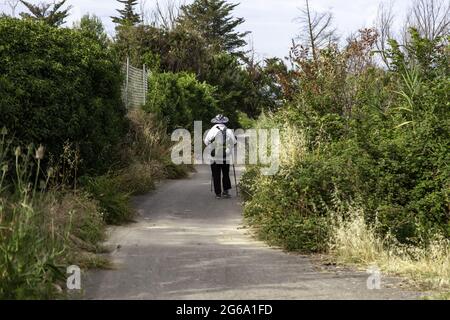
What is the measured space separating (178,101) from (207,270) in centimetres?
1366

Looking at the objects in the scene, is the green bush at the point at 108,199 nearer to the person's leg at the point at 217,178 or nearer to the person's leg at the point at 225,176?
the person's leg at the point at 217,178

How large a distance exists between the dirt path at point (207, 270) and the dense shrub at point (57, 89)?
1.51 m

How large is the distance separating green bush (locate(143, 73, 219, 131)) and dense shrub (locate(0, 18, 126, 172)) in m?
6.83

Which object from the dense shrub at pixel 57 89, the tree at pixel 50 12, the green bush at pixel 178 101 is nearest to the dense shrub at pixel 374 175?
the dense shrub at pixel 57 89

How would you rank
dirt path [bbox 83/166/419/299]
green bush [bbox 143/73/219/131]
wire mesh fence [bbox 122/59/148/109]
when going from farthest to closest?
green bush [bbox 143/73/219/131], wire mesh fence [bbox 122/59/148/109], dirt path [bbox 83/166/419/299]

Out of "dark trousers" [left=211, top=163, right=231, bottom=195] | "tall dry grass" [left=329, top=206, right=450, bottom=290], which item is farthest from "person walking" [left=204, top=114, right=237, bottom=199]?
"tall dry grass" [left=329, top=206, right=450, bottom=290]

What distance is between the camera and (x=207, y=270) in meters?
6.12

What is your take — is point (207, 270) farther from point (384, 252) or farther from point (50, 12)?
point (50, 12)

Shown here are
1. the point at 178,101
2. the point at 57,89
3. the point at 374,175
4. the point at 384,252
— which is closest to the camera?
the point at 384,252

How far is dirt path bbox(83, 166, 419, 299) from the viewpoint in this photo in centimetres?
530

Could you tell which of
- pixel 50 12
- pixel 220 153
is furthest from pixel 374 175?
pixel 50 12

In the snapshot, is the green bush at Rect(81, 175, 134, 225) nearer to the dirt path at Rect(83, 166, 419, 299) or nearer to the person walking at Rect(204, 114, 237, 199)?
the dirt path at Rect(83, 166, 419, 299)

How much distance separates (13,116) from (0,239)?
9.10 feet

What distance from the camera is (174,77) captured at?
20.2 m
